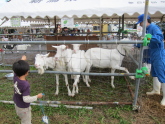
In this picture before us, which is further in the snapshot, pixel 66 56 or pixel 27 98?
pixel 66 56

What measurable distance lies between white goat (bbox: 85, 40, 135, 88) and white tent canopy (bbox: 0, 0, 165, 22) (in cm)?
132

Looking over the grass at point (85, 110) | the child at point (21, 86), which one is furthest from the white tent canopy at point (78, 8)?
the child at point (21, 86)

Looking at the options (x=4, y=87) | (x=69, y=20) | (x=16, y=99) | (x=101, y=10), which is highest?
(x=101, y=10)

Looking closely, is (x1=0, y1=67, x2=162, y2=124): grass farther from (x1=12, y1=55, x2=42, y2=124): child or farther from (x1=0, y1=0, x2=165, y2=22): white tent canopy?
(x1=0, y1=0, x2=165, y2=22): white tent canopy

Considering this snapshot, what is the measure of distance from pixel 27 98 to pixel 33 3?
16.4 ft

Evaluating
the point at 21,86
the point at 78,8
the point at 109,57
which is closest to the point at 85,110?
the point at 21,86

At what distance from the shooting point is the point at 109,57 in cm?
458

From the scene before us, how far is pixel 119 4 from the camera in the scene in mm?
5012

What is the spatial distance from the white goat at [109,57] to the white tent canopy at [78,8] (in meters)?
1.32

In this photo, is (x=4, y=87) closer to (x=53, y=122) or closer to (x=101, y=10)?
(x=53, y=122)

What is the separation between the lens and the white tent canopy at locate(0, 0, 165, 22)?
4828mm

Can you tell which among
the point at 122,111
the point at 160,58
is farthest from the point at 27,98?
the point at 160,58

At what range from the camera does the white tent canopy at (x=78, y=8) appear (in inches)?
190

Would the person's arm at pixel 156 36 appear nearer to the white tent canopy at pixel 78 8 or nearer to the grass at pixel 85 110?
Answer: the grass at pixel 85 110
